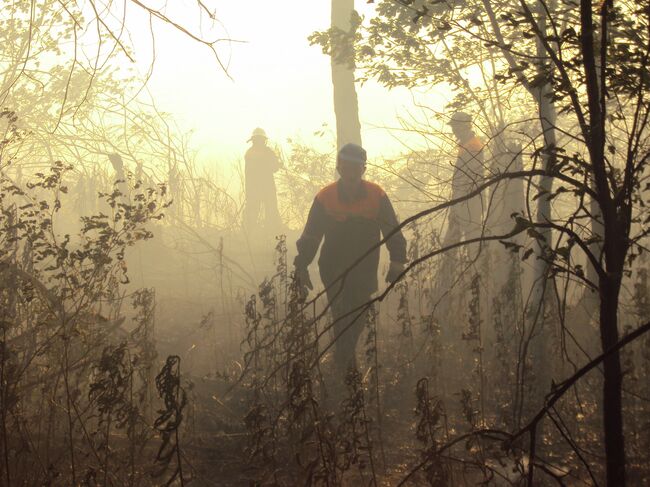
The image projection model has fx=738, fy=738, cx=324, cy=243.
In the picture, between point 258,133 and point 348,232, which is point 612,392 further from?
point 258,133

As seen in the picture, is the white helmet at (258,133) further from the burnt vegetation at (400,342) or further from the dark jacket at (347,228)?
the dark jacket at (347,228)

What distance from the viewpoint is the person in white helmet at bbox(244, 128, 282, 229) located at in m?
15.8

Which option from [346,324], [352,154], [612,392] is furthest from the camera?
[346,324]

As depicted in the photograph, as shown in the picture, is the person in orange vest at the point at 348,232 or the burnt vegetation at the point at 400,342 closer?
the burnt vegetation at the point at 400,342

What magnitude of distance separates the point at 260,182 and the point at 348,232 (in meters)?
9.39

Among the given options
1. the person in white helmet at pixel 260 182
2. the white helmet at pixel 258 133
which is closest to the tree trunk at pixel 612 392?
the person in white helmet at pixel 260 182

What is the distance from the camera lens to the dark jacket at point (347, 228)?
6.76 metres

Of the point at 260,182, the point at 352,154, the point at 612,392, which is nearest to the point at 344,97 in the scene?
the point at 260,182

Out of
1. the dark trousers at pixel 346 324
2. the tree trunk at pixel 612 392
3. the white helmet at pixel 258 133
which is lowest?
the tree trunk at pixel 612 392

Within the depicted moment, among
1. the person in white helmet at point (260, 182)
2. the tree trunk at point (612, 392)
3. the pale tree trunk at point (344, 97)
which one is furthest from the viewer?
the person in white helmet at point (260, 182)

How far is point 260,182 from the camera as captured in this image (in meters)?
16.0

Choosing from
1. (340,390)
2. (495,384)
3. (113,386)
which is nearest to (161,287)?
(340,390)

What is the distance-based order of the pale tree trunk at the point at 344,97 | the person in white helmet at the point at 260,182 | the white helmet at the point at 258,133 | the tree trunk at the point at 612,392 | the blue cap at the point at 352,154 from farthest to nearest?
the white helmet at the point at 258,133
the person in white helmet at the point at 260,182
the pale tree trunk at the point at 344,97
the blue cap at the point at 352,154
the tree trunk at the point at 612,392

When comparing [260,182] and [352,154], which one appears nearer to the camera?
[352,154]
